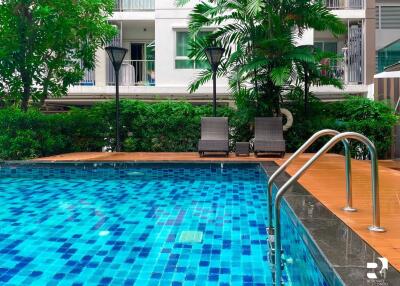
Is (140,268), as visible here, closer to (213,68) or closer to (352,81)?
(213,68)

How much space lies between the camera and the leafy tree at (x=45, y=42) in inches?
431

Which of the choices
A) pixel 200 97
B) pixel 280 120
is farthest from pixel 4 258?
pixel 200 97

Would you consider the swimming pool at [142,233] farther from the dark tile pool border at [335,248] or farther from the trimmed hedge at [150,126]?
the trimmed hedge at [150,126]

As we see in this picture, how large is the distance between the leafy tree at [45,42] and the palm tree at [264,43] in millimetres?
3093

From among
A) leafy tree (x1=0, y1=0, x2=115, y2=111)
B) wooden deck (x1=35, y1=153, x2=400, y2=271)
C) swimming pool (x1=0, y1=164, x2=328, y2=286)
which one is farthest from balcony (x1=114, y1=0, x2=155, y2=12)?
wooden deck (x1=35, y1=153, x2=400, y2=271)

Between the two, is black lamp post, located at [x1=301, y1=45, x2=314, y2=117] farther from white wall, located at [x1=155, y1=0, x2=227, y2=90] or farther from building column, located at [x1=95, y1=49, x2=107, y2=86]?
building column, located at [x1=95, y1=49, x2=107, y2=86]

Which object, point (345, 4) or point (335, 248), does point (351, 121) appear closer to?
point (335, 248)

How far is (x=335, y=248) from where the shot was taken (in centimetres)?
260

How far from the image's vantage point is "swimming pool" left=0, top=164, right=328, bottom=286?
11.4 feet

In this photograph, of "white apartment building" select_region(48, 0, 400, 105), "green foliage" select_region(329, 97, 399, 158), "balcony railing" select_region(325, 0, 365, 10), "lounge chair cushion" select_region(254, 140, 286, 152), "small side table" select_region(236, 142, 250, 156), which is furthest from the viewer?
"balcony railing" select_region(325, 0, 365, 10)

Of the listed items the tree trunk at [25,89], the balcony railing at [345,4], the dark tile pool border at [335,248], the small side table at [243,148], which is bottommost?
the dark tile pool border at [335,248]

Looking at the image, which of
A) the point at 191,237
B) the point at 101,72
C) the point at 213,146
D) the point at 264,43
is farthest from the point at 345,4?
the point at 191,237

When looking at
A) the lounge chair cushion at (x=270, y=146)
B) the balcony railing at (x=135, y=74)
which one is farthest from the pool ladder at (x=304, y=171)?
the balcony railing at (x=135, y=74)

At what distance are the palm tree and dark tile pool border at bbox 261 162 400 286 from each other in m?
6.94
